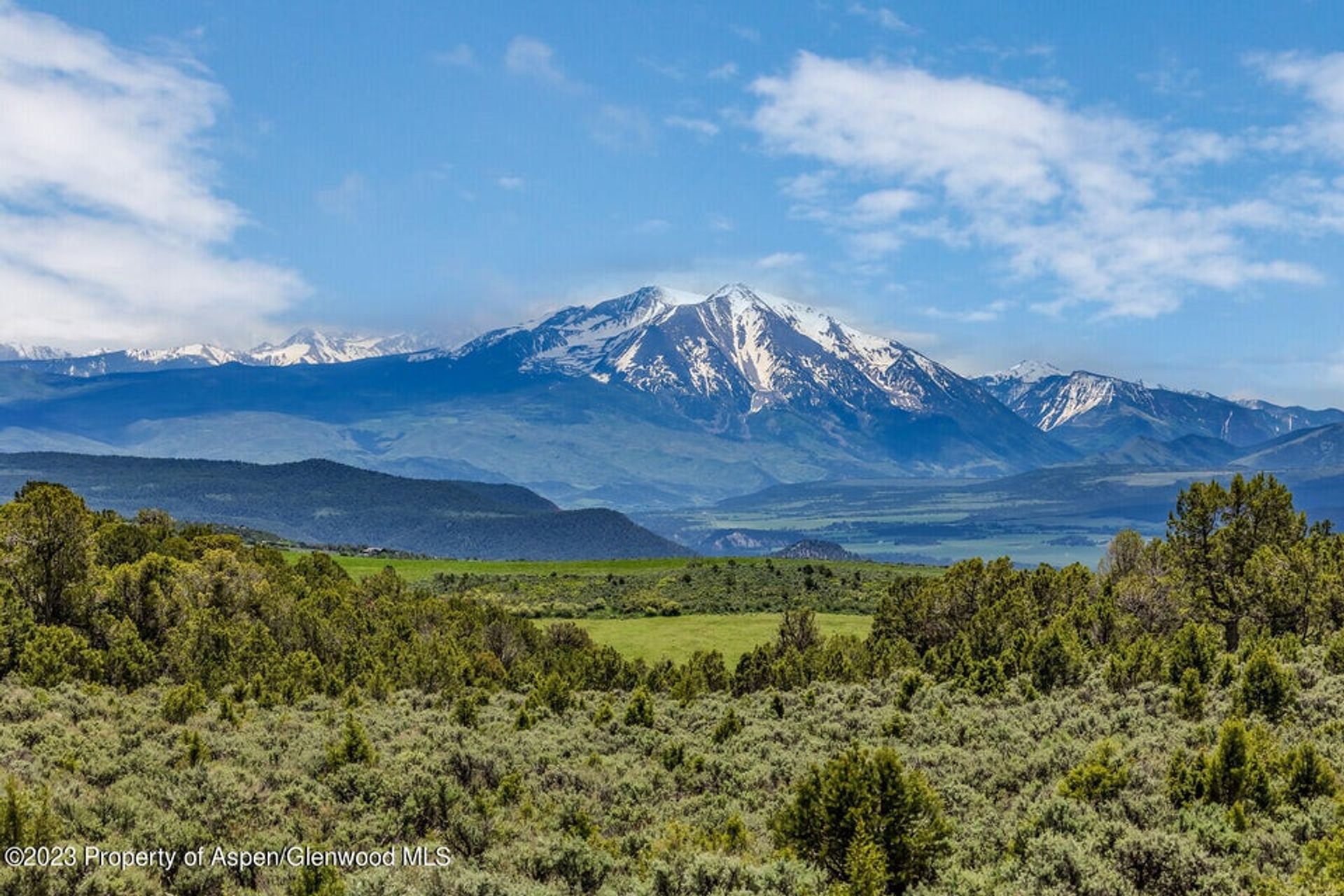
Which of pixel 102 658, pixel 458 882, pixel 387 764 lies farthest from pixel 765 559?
pixel 458 882

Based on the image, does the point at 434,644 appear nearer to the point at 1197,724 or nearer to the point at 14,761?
the point at 14,761

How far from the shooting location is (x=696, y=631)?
56.2 m

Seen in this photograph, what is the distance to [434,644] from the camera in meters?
37.7

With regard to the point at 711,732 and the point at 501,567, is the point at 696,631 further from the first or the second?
the point at 501,567

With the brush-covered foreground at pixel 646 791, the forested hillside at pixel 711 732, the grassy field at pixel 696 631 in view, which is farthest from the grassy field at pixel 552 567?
the brush-covered foreground at pixel 646 791

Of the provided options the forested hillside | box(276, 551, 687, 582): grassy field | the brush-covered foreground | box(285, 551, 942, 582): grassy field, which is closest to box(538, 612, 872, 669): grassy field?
the forested hillside

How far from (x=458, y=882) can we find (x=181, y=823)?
5.68 m

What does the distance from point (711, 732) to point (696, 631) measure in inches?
1207

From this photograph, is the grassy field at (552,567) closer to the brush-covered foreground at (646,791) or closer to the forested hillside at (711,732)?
the forested hillside at (711,732)

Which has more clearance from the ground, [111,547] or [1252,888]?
[111,547]

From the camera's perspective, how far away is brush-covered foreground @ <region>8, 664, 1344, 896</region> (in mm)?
12789

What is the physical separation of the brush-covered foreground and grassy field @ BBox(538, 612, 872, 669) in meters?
21.2

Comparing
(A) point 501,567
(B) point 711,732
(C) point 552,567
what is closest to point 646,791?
(B) point 711,732

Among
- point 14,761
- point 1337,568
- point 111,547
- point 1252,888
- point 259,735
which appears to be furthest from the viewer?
point 111,547
